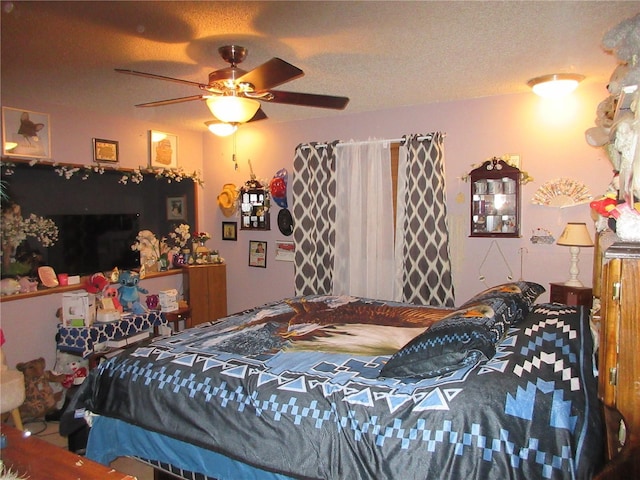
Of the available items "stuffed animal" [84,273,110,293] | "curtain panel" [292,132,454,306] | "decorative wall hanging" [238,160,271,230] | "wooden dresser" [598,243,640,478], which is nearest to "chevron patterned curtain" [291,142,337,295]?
"curtain panel" [292,132,454,306]

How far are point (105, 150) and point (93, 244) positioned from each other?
0.90 meters

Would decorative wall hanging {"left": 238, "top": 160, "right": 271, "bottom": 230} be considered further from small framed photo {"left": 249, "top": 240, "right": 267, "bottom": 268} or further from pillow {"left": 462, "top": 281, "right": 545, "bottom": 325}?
pillow {"left": 462, "top": 281, "right": 545, "bottom": 325}

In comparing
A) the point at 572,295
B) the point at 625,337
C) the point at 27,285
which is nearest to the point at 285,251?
the point at 27,285

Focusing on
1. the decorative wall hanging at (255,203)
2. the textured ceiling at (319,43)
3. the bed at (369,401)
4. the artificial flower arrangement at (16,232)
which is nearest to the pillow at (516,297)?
the bed at (369,401)

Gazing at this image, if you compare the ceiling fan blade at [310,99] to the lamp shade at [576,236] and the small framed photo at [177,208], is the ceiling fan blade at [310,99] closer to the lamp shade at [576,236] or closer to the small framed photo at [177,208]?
the lamp shade at [576,236]

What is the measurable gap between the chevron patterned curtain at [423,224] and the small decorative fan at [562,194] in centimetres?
77

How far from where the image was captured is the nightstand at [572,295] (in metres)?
3.18

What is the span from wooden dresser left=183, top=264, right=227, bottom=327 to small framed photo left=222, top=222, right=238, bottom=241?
349mm

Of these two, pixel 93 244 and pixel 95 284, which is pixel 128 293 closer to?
pixel 95 284

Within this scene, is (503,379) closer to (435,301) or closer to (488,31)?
(488,31)

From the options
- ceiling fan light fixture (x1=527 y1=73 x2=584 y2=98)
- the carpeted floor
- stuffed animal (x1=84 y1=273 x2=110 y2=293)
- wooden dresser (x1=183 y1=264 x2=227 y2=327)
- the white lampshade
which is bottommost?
the carpeted floor

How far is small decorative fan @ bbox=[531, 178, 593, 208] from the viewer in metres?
3.40

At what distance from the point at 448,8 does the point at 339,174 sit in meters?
2.40

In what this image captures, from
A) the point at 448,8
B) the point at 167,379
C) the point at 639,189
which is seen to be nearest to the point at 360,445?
the point at 167,379
